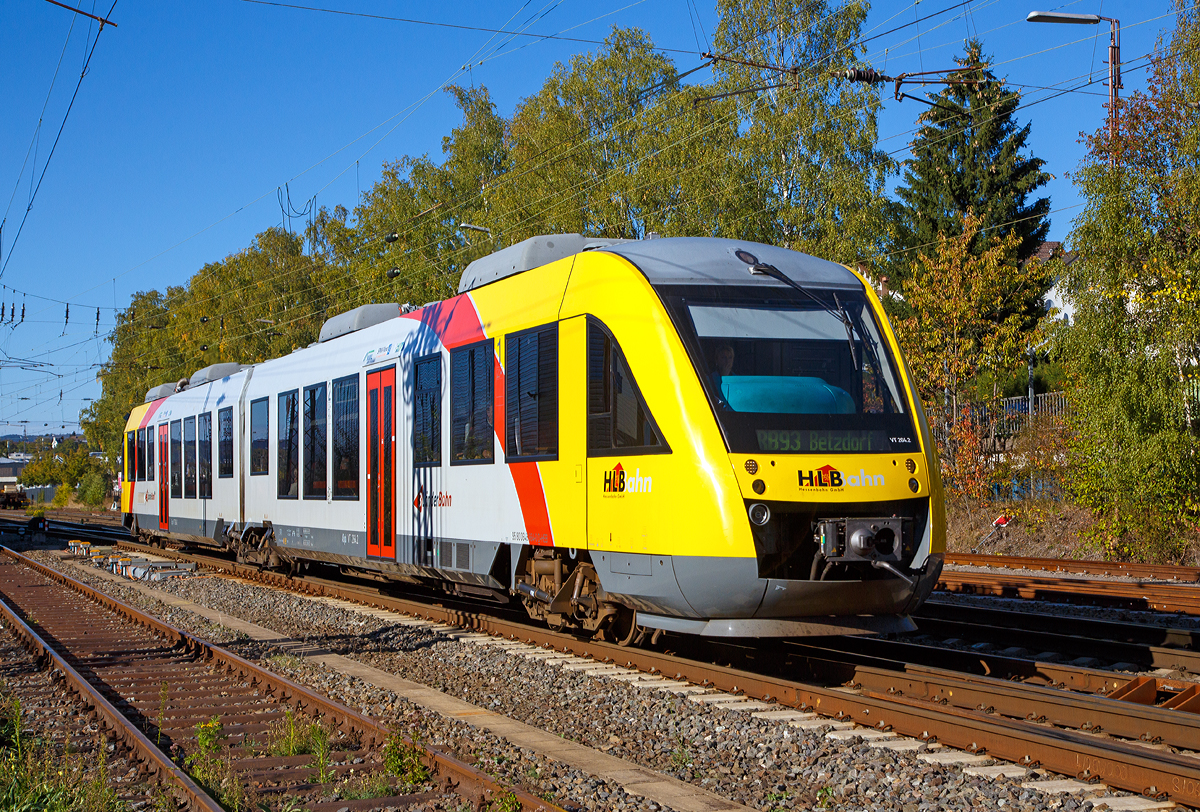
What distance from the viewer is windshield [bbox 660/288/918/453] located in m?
7.94

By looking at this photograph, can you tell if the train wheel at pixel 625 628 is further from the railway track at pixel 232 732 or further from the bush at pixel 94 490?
the bush at pixel 94 490

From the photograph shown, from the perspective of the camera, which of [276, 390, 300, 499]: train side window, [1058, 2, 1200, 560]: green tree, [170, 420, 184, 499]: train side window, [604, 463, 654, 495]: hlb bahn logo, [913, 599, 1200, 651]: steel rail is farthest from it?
[170, 420, 184, 499]: train side window

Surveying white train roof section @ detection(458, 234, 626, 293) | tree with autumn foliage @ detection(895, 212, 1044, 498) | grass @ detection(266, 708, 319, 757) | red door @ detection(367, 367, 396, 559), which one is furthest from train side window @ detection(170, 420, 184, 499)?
grass @ detection(266, 708, 319, 757)

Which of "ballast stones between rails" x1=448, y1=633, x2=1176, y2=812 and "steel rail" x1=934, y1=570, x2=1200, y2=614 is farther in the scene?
"steel rail" x1=934, y1=570, x2=1200, y2=614

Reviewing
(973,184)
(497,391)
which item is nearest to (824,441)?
(497,391)

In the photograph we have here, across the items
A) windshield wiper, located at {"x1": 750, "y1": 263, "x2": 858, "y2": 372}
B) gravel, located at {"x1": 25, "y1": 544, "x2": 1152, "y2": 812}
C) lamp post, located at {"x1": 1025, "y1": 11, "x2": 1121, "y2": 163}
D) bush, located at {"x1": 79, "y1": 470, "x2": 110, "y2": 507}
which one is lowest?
gravel, located at {"x1": 25, "y1": 544, "x2": 1152, "y2": 812}

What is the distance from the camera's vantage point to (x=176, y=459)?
23875mm

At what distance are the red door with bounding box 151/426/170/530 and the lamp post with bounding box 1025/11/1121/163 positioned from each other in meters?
19.5

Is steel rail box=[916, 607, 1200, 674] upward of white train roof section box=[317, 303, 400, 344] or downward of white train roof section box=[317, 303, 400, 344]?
downward

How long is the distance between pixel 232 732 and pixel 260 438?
11347 mm

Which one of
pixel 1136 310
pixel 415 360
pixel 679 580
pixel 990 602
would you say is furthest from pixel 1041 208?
pixel 679 580

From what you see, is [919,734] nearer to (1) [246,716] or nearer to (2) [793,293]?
(2) [793,293]

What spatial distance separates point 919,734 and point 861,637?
3.92 meters

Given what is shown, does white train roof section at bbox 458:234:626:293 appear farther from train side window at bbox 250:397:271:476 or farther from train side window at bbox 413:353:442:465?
train side window at bbox 250:397:271:476
